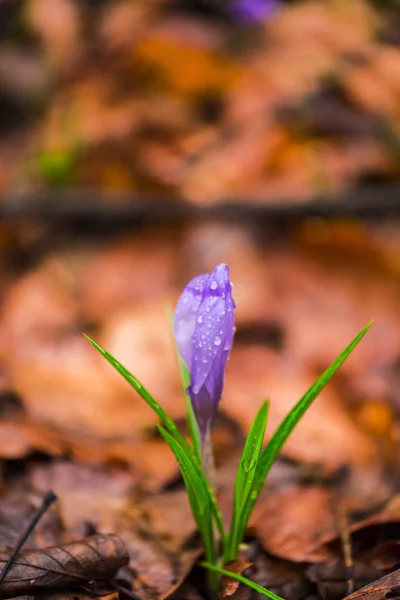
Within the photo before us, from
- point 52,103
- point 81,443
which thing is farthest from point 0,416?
point 52,103

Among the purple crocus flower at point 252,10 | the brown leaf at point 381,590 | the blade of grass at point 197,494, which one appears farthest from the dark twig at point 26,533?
the purple crocus flower at point 252,10

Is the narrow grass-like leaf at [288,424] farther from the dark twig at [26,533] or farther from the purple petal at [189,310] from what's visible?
the dark twig at [26,533]

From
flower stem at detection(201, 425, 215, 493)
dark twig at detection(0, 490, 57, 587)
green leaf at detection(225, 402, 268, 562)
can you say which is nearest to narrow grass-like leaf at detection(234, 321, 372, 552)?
green leaf at detection(225, 402, 268, 562)

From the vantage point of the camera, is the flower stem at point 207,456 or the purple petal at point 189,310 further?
the flower stem at point 207,456

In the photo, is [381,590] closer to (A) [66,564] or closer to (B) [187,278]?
(A) [66,564]

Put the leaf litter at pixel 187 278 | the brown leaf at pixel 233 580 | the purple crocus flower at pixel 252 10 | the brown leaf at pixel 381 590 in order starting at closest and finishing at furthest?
1. the brown leaf at pixel 381 590
2. the brown leaf at pixel 233 580
3. the leaf litter at pixel 187 278
4. the purple crocus flower at pixel 252 10

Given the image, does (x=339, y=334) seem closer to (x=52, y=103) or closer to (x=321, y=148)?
(x=321, y=148)

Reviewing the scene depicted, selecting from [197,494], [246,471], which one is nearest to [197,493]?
[197,494]
